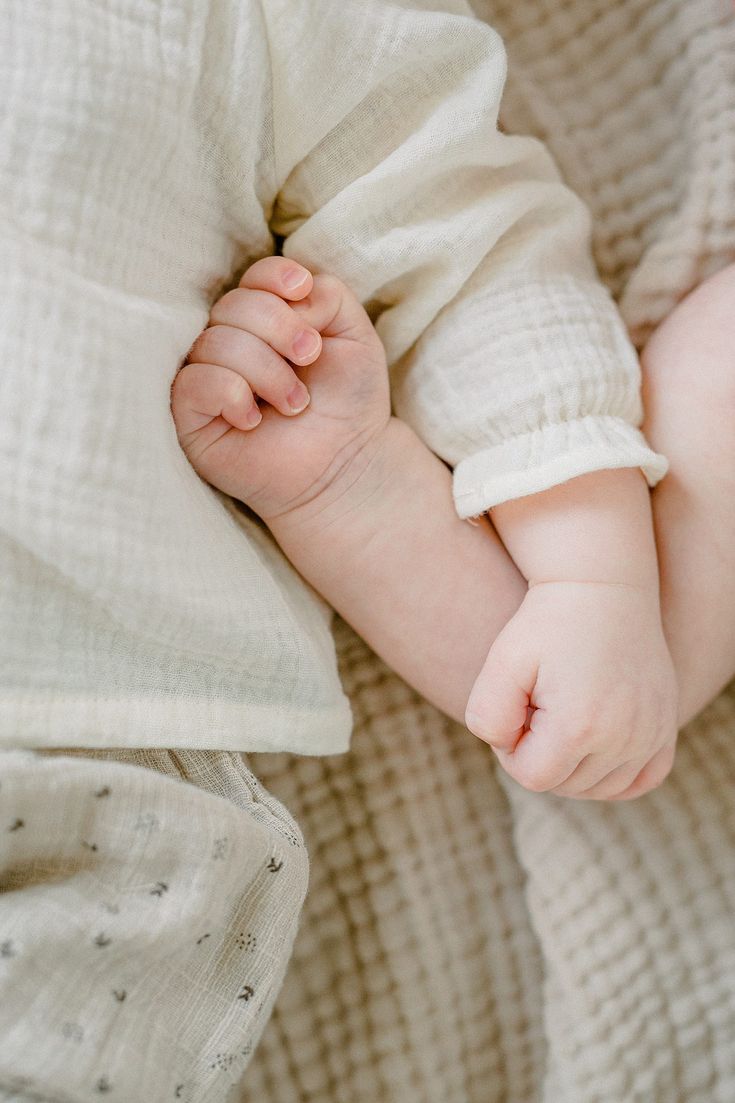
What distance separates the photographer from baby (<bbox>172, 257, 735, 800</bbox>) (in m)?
0.69

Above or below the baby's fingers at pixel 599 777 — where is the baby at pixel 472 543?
above

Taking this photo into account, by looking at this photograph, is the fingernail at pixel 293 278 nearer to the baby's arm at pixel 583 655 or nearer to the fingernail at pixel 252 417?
the fingernail at pixel 252 417

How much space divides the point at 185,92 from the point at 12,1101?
60cm

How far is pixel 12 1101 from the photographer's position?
0.53m

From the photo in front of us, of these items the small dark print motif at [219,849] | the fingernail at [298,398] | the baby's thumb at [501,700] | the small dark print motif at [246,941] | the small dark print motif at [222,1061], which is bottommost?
the small dark print motif at [222,1061]

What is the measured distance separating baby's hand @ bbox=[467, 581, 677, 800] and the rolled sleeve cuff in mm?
82

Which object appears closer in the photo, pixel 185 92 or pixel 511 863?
pixel 185 92

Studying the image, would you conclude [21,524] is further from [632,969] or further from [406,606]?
[632,969]

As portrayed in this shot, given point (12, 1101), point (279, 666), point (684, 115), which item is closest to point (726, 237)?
point (684, 115)

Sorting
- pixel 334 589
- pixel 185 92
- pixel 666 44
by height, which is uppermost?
pixel 666 44

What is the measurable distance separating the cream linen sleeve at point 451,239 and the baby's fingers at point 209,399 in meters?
0.13

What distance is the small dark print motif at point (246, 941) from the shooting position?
25.5 inches

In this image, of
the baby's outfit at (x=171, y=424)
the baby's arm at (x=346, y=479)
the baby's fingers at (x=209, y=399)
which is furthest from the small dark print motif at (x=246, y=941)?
the baby's fingers at (x=209, y=399)

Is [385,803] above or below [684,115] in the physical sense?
below
